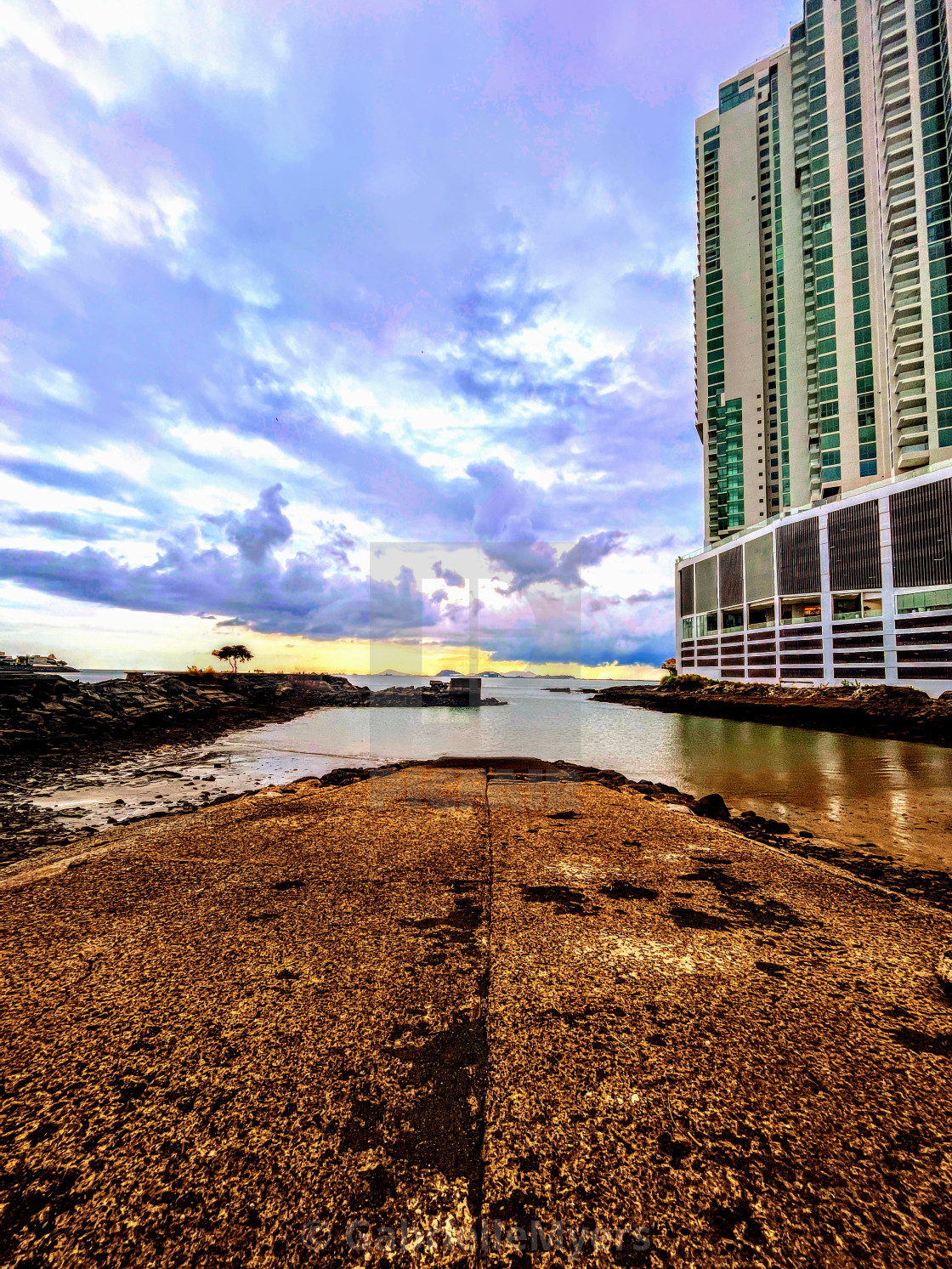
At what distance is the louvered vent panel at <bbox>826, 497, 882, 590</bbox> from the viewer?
4616 cm

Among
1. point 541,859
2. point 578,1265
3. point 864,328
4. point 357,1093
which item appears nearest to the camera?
point 578,1265

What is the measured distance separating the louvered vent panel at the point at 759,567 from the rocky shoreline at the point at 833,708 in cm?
1024

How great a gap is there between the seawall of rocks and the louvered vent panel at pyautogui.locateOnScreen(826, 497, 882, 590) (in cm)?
5033

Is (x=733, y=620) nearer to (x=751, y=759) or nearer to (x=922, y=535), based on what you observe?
(x=922, y=535)

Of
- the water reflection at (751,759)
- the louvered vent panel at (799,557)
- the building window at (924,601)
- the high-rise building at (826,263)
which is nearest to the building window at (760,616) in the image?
the louvered vent panel at (799,557)

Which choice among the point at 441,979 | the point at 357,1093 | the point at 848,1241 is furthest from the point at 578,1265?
the point at 441,979

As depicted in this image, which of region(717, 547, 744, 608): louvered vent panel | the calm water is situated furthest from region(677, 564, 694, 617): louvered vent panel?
the calm water

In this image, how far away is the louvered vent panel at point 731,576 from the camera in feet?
203

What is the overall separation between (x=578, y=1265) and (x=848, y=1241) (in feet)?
1.95

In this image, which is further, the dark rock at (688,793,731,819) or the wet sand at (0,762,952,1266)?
the dark rock at (688,793,731,819)

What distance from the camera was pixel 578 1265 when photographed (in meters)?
1.11

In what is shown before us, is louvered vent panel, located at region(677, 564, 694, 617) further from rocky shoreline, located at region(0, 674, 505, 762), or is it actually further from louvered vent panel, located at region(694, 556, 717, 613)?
rocky shoreline, located at region(0, 674, 505, 762)

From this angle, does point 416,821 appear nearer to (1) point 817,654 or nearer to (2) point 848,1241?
(2) point 848,1241

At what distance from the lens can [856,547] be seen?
47.7 m
